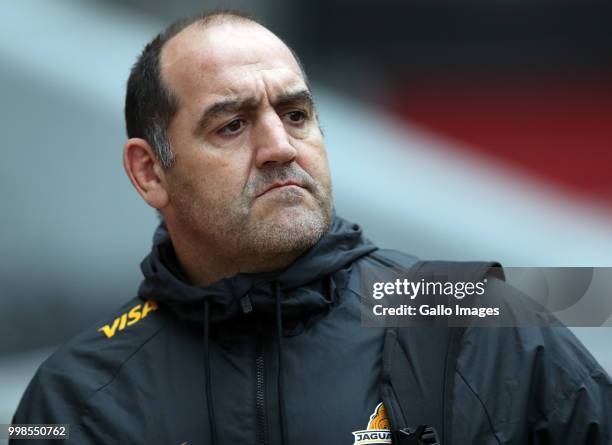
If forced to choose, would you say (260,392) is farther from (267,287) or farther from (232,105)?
(232,105)

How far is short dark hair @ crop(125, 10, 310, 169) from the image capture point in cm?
133

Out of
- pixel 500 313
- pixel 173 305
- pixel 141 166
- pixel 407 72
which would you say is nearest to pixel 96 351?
pixel 173 305

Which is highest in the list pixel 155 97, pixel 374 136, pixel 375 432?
pixel 374 136

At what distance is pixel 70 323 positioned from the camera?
76.8 inches

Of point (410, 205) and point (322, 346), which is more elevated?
point (410, 205)

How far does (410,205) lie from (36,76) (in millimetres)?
998

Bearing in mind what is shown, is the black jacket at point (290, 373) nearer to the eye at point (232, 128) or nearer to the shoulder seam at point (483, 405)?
the shoulder seam at point (483, 405)

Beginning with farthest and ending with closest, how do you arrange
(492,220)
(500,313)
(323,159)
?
(492,220)
(323,159)
(500,313)

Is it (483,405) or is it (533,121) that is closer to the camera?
(483,405)

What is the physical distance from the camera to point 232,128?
4.17 feet

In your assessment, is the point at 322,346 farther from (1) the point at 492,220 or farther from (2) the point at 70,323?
(1) the point at 492,220

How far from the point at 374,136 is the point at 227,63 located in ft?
3.26

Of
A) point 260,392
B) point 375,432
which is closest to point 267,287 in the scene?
point 260,392

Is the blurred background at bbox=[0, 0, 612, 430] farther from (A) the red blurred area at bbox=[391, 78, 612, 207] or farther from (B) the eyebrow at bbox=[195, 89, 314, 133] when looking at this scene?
(B) the eyebrow at bbox=[195, 89, 314, 133]
